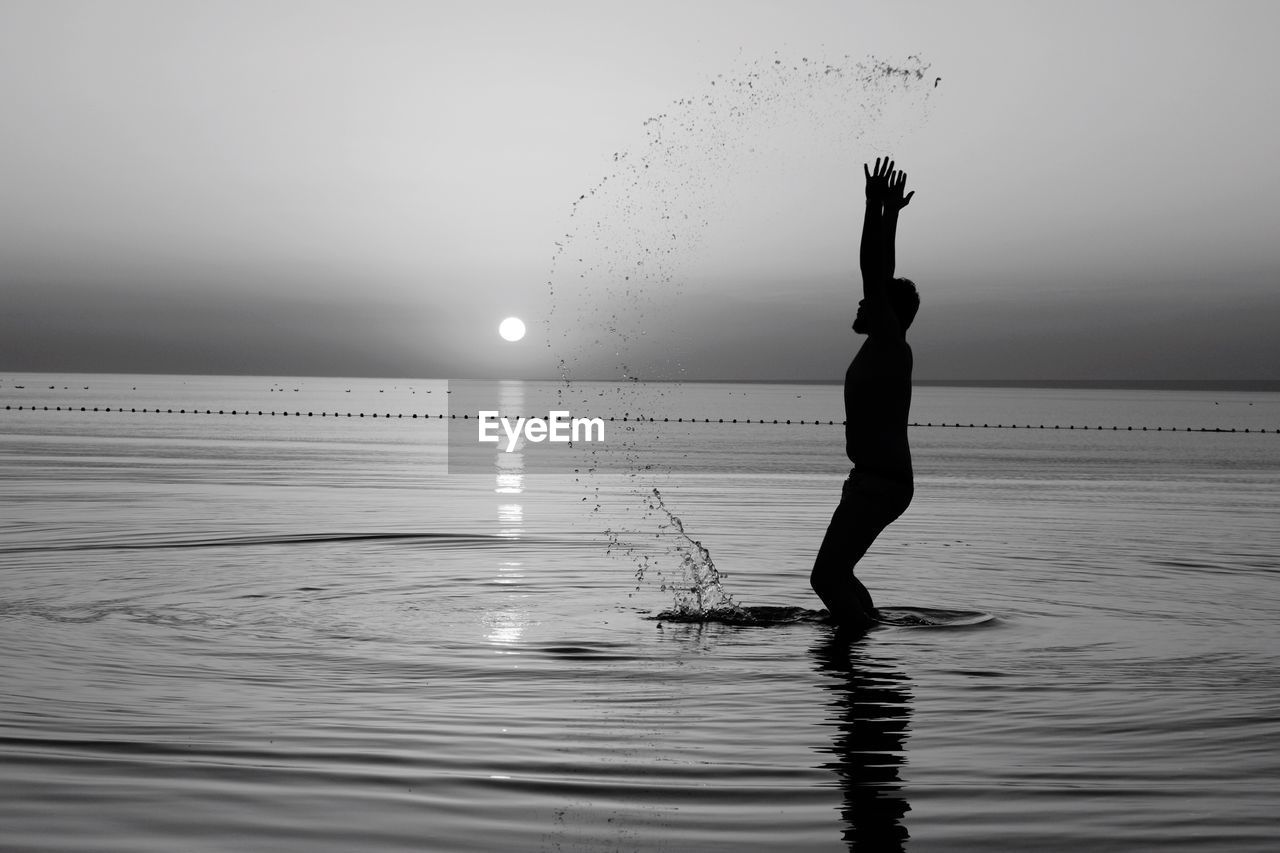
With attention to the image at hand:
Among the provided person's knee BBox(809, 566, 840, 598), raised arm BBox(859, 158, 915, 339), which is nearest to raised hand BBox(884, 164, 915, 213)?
raised arm BBox(859, 158, 915, 339)

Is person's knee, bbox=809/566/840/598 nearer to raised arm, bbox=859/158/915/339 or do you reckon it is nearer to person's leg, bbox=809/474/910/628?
person's leg, bbox=809/474/910/628

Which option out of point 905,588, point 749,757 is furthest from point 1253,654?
point 749,757

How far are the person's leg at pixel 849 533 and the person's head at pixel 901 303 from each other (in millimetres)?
1103

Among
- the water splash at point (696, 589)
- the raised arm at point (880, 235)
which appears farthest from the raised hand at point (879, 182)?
the water splash at point (696, 589)

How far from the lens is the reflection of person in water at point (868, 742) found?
5449 millimetres

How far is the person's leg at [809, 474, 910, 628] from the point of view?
9602 millimetres

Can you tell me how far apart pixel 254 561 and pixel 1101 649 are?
9115 millimetres

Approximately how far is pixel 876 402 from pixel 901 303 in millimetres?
764

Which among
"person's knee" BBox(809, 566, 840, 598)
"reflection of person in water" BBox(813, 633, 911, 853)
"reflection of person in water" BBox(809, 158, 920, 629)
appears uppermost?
"reflection of person in water" BBox(809, 158, 920, 629)

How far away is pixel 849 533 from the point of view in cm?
964

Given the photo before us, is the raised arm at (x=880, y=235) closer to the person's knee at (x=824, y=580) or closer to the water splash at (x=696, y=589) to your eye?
the person's knee at (x=824, y=580)

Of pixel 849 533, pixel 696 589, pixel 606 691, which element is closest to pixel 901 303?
pixel 849 533

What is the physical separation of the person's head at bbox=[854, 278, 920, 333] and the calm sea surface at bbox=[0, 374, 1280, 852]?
238cm

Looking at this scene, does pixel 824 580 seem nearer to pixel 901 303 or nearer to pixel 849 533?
pixel 849 533
